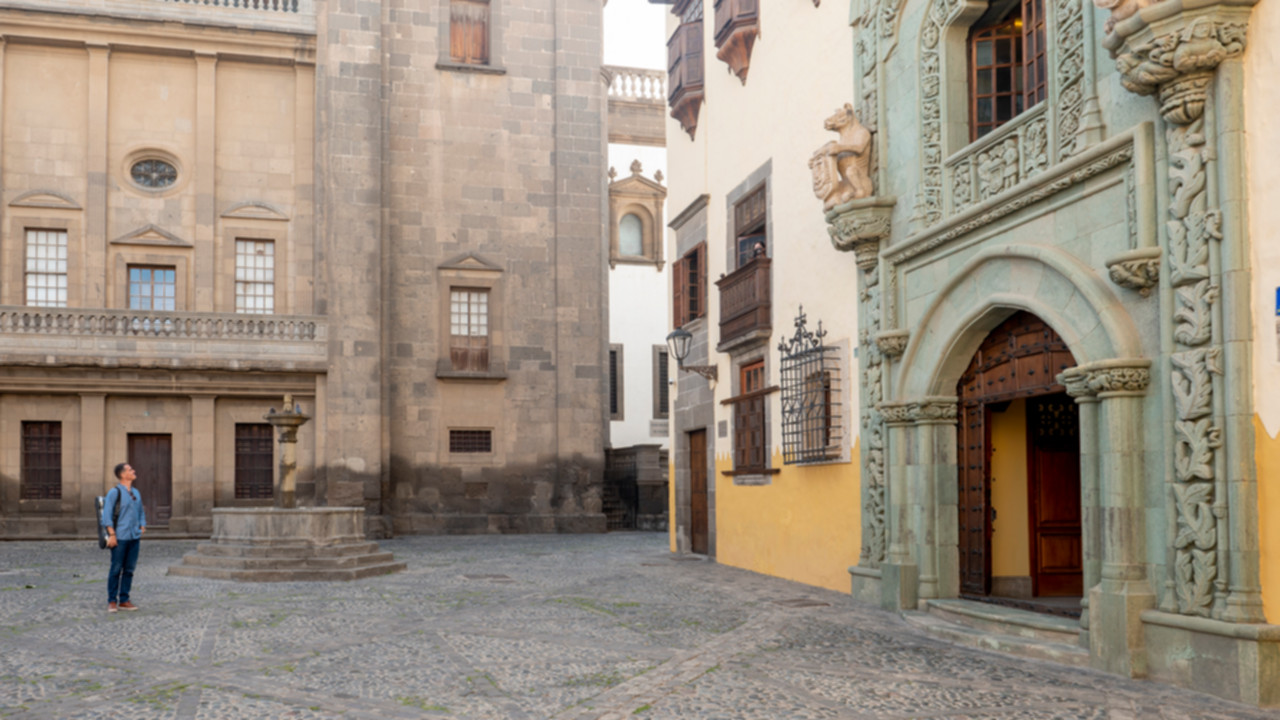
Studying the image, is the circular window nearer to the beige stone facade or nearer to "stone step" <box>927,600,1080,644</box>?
the beige stone facade

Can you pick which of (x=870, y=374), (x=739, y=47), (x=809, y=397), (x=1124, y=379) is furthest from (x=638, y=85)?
(x=1124, y=379)

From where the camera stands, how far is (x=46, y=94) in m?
25.1

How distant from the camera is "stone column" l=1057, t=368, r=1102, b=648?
813cm

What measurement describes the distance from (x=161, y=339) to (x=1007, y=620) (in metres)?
20.5

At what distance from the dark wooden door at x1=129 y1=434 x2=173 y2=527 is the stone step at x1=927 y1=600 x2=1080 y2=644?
19.7 metres

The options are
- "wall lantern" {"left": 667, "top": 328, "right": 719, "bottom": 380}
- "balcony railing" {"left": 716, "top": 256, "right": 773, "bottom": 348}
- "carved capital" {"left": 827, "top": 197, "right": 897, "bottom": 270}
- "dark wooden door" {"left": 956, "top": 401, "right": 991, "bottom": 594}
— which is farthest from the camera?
"wall lantern" {"left": 667, "top": 328, "right": 719, "bottom": 380}

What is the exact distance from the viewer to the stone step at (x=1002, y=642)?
26.5 ft

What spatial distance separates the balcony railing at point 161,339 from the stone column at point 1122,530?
66.6 ft

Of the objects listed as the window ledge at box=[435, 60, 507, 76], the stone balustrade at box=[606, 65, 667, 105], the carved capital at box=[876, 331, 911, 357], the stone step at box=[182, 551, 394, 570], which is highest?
the stone balustrade at box=[606, 65, 667, 105]

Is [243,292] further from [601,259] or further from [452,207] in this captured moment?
[601,259]

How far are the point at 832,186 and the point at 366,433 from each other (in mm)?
16070

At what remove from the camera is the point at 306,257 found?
86.0 ft

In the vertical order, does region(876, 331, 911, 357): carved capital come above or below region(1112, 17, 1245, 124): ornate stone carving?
below

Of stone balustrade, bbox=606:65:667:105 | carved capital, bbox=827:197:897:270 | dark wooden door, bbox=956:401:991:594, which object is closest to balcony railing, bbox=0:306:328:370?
stone balustrade, bbox=606:65:667:105
